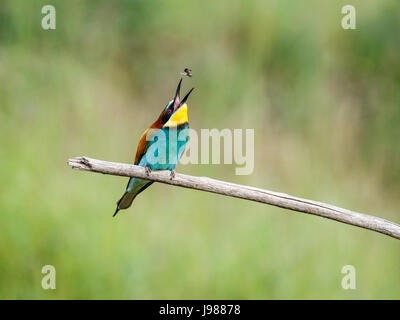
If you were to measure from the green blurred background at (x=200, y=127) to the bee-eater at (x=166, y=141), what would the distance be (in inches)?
59.2

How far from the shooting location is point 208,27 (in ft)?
17.7

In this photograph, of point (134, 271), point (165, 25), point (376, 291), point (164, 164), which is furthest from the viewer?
point (165, 25)

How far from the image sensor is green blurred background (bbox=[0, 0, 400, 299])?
16.0 feet

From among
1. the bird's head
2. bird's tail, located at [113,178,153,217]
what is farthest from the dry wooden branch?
the bird's head

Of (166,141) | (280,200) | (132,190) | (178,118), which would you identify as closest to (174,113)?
(178,118)

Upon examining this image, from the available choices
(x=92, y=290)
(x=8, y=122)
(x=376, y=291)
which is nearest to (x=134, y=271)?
(x=92, y=290)

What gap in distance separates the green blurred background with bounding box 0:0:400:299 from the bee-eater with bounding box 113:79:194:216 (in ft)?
4.93

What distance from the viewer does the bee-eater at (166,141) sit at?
334cm

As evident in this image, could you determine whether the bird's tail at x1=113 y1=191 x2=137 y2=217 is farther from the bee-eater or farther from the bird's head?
the bird's head

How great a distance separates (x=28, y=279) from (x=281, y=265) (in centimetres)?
199

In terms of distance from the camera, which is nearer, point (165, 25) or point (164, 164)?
point (164, 164)

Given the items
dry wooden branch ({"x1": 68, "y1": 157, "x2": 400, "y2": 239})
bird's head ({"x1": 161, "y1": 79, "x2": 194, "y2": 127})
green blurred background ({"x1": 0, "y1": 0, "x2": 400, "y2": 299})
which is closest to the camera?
dry wooden branch ({"x1": 68, "y1": 157, "x2": 400, "y2": 239})

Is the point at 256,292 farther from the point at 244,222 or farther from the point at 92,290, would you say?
the point at 92,290

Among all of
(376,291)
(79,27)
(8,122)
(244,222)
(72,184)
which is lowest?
(376,291)
